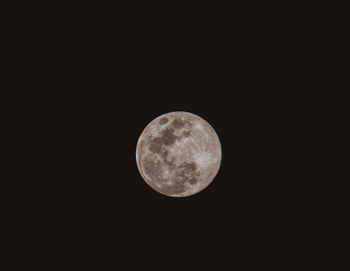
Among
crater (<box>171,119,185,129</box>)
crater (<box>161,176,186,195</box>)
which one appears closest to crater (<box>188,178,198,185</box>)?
crater (<box>161,176,186,195</box>)

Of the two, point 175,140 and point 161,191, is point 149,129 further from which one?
point 161,191

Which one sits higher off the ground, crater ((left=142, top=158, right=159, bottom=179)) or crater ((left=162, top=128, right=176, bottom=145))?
crater ((left=162, top=128, right=176, bottom=145))

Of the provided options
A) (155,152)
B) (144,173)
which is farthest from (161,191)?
(155,152)

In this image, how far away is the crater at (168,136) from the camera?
236 inches

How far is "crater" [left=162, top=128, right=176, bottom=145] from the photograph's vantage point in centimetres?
600

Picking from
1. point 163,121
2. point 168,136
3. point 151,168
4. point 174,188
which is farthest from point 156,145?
point 174,188

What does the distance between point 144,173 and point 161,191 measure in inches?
22.0

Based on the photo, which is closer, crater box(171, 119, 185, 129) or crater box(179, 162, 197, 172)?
crater box(179, 162, 197, 172)

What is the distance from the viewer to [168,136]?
6.07 meters

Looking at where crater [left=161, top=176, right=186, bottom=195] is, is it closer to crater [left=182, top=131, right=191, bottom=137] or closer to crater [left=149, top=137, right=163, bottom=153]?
crater [left=149, top=137, right=163, bottom=153]

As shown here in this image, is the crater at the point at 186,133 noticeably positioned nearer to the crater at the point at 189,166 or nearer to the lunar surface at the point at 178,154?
the lunar surface at the point at 178,154

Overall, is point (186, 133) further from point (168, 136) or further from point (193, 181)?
point (193, 181)

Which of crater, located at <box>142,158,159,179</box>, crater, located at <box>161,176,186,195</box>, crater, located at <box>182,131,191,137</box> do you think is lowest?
crater, located at <box>161,176,186,195</box>

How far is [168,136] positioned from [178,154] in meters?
0.45
